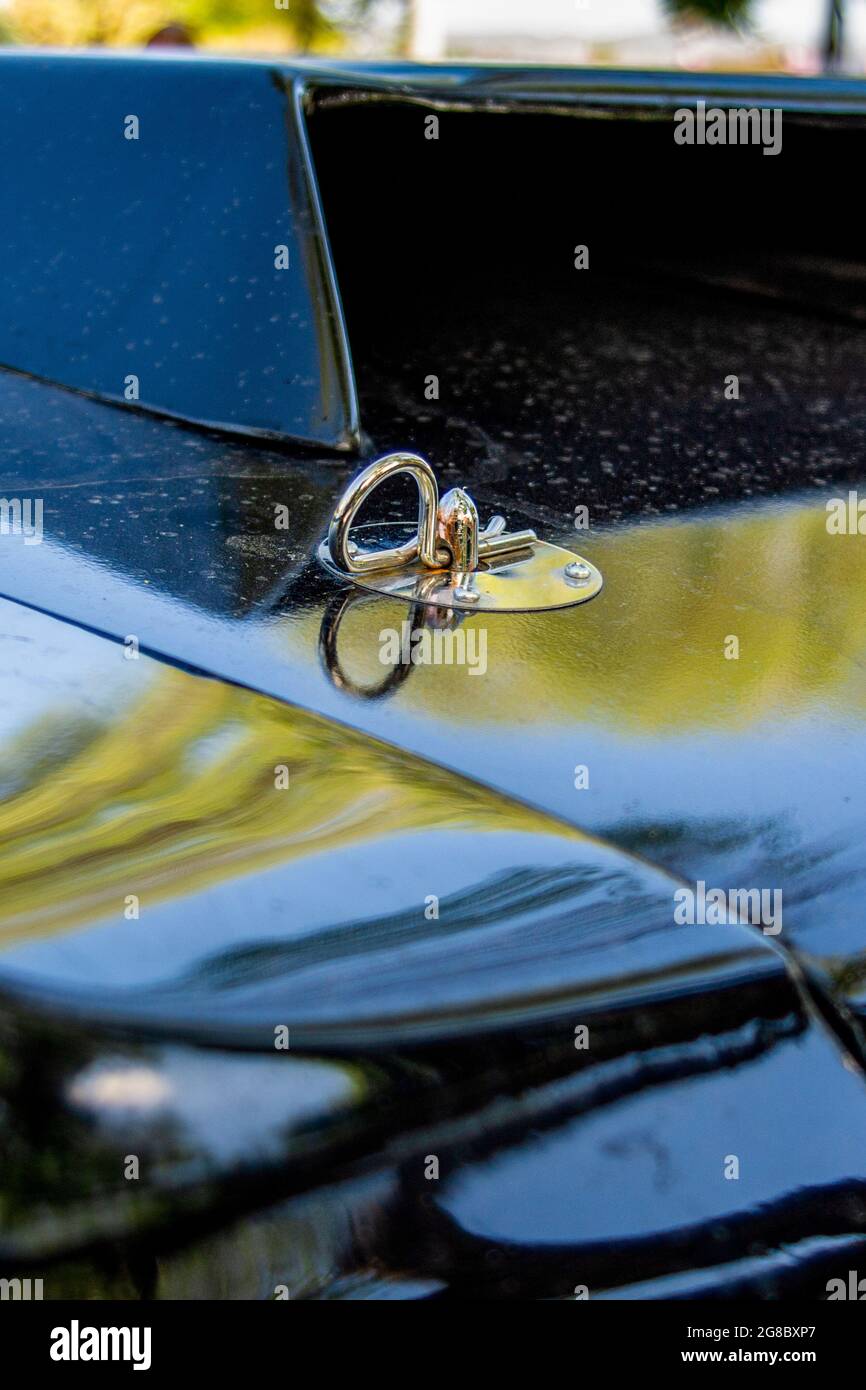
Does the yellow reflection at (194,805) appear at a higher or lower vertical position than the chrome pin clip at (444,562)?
lower

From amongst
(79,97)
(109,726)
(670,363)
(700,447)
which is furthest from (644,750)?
(79,97)

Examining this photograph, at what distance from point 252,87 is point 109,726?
115 centimetres

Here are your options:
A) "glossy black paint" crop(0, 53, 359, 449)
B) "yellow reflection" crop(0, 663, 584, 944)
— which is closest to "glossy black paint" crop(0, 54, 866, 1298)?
"yellow reflection" crop(0, 663, 584, 944)

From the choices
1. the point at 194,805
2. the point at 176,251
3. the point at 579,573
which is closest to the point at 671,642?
the point at 579,573

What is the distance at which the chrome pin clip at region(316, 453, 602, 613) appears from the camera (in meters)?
1.17

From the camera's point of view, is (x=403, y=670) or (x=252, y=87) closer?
(x=403, y=670)

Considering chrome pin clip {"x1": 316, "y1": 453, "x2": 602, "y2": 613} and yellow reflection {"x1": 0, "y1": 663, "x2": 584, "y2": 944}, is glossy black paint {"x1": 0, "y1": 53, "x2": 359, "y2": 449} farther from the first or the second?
yellow reflection {"x1": 0, "y1": 663, "x2": 584, "y2": 944}

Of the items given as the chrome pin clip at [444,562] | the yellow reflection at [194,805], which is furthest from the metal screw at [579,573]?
the yellow reflection at [194,805]

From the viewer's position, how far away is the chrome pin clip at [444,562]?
3.83 ft

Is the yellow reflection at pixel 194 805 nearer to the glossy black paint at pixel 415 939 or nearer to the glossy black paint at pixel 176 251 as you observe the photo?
the glossy black paint at pixel 415 939

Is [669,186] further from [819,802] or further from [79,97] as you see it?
[819,802]

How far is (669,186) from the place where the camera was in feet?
7.38

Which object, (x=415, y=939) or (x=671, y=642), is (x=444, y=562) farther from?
(x=415, y=939)

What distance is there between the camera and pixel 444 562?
3.95 ft
